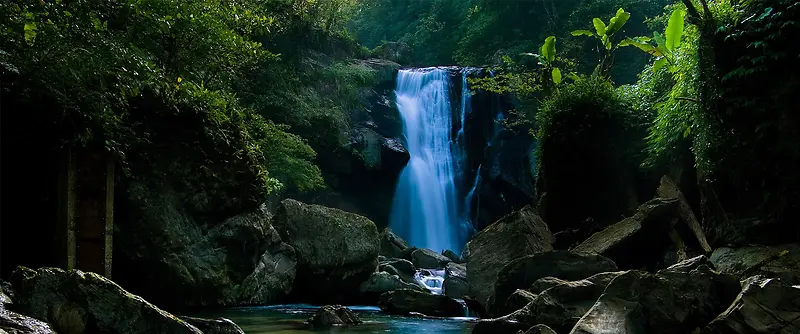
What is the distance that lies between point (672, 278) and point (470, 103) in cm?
2004

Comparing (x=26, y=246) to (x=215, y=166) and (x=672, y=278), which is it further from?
(x=672, y=278)

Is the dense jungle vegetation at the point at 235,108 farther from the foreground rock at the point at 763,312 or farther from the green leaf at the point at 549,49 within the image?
the foreground rock at the point at 763,312

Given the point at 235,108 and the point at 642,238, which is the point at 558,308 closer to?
the point at 642,238

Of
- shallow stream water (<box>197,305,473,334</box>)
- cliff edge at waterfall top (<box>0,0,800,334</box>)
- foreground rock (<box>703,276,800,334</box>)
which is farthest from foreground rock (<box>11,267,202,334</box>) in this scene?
foreground rock (<box>703,276,800,334</box>)

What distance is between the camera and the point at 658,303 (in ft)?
18.5

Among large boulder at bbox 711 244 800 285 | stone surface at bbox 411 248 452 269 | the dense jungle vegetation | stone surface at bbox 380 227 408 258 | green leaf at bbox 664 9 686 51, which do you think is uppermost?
green leaf at bbox 664 9 686 51

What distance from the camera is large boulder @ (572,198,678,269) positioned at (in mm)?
9742

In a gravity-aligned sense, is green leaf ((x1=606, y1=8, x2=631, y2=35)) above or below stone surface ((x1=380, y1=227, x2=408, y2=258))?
above

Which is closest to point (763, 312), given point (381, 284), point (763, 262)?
point (763, 262)

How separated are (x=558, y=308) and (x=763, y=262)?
2.57 m

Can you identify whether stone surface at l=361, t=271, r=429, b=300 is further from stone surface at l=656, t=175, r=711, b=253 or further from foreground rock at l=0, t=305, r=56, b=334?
foreground rock at l=0, t=305, r=56, b=334

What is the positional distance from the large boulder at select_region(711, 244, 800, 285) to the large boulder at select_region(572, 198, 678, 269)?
1.78 meters

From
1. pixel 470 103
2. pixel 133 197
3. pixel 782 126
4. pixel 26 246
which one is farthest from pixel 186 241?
pixel 470 103

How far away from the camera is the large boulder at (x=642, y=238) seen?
974 cm
